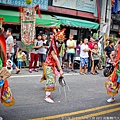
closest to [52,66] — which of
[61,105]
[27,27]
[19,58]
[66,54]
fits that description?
[61,105]

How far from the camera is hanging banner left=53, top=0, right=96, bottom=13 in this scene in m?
14.4

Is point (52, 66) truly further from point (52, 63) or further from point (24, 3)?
point (24, 3)

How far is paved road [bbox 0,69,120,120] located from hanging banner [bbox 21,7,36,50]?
13.4 feet

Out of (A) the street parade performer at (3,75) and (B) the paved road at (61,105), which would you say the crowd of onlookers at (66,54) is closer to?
(B) the paved road at (61,105)

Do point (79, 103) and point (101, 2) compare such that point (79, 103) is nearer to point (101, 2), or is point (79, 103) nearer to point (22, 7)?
point (22, 7)

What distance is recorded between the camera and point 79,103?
5777 millimetres

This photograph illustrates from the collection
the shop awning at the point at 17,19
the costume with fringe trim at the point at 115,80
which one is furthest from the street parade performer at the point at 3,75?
the shop awning at the point at 17,19

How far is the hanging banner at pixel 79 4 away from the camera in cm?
1439

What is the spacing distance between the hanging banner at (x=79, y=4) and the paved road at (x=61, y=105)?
785cm

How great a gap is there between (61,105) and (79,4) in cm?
1107

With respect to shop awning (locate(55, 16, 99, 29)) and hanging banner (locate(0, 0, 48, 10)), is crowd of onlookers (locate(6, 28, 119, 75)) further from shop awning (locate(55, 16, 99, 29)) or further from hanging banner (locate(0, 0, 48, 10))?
shop awning (locate(55, 16, 99, 29))

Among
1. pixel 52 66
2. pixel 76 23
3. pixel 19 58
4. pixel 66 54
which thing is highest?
pixel 76 23

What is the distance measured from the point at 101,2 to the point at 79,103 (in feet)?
40.9

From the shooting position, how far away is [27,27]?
1150cm
